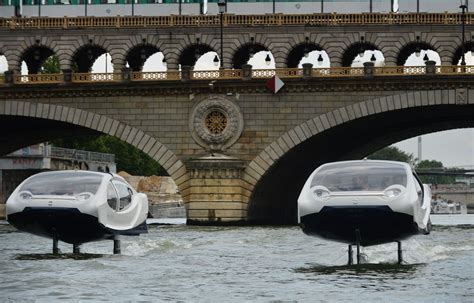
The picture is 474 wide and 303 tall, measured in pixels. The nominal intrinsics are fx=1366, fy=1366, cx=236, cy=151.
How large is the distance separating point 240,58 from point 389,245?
47.9m

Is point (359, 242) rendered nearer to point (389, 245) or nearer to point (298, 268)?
point (298, 268)

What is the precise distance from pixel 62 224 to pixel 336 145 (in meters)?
51.8

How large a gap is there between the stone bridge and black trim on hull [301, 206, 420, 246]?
4243 cm

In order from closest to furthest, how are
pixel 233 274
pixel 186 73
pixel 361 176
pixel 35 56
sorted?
pixel 233 274 < pixel 361 176 < pixel 186 73 < pixel 35 56

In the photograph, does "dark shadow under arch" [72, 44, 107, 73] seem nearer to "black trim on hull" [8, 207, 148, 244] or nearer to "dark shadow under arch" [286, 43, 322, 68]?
"dark shadow under arch" [286, 43, 322, 68]

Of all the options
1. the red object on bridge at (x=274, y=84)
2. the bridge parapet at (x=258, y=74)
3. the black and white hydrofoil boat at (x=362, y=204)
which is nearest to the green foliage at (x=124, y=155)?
the bridge parapet at (x=258, y=74)

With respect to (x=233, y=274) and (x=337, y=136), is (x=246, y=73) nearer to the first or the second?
(x=337, y=136)

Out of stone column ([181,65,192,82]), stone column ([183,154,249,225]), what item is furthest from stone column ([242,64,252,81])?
stone column ([183,154,249,225])

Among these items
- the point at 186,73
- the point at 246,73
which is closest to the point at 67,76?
the point at 186,73

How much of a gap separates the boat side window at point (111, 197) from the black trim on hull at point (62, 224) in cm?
80

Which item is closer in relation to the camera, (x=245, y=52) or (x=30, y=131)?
(x=245, y=52)

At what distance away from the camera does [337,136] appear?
81.2 m

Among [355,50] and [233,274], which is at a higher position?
[355,50]

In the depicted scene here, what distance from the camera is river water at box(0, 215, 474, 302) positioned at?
989 inches
